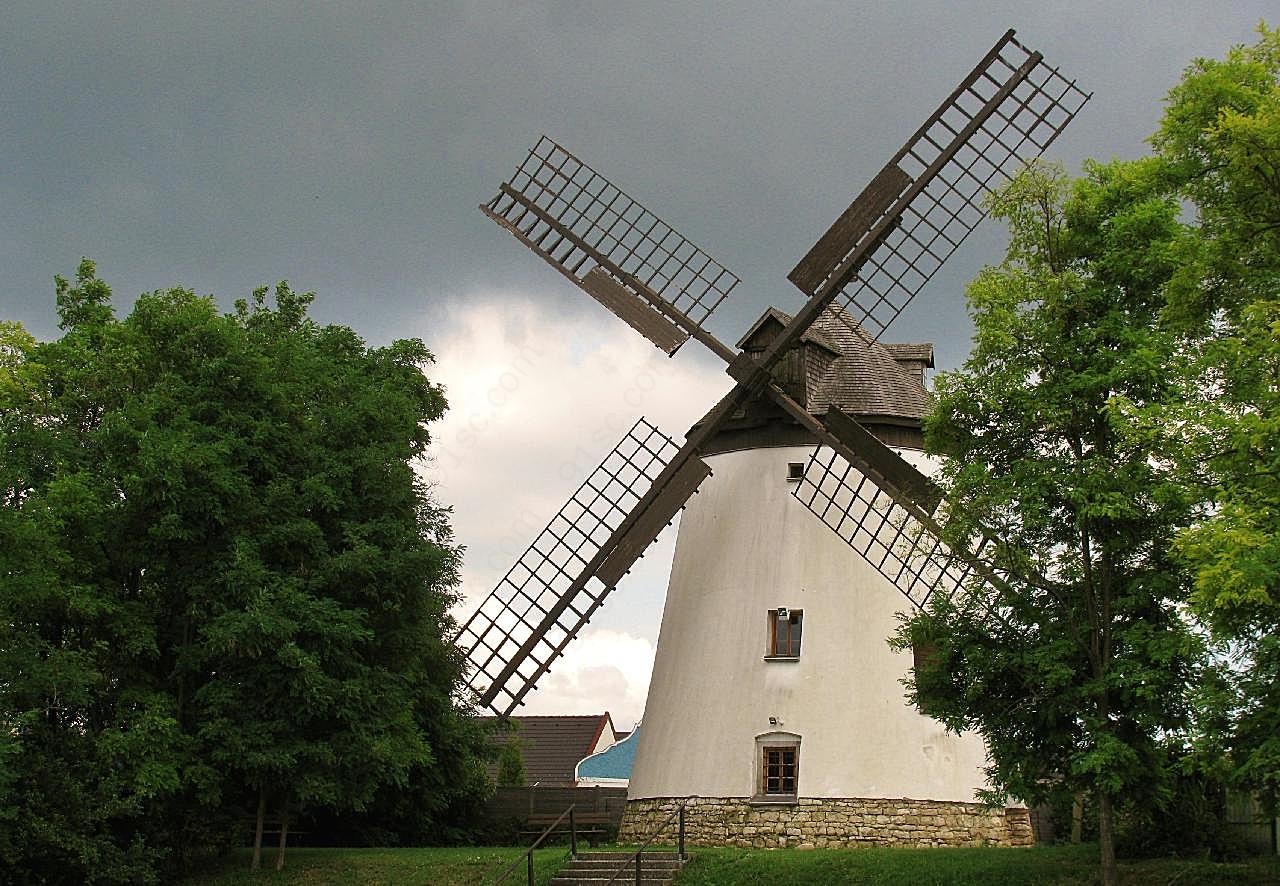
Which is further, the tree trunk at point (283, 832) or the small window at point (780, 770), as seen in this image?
the tree trunk at point (283, 832)

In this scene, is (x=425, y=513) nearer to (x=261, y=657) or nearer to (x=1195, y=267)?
(x=261, y=657)

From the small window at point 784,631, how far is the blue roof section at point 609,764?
3084 cm

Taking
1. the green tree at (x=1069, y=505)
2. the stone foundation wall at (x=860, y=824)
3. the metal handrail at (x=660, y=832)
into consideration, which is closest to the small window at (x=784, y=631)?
the stone foundation wall at (x=860, y=824)

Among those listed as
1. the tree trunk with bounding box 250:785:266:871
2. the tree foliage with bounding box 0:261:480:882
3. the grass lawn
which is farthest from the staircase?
the tree trunk with bounding box 250:785:266:871

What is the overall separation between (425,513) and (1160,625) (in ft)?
51.7

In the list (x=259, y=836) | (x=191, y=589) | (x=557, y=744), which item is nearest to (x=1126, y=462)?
(x=191, y=589)

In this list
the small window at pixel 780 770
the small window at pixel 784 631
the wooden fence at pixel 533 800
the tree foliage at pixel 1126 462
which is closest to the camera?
the tree foliage at pixel 1126 462

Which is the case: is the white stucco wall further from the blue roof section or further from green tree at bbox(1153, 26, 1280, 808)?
the blue roof section

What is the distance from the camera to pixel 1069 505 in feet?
62.6

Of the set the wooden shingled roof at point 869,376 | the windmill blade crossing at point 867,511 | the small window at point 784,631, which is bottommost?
the small window at point 784,631

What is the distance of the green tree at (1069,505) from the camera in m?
18.1

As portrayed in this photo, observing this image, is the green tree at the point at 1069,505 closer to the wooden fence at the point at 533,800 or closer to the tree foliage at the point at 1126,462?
the tree foliage at the point at 1126,462

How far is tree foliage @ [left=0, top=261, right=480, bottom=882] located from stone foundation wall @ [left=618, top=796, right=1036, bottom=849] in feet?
20.4

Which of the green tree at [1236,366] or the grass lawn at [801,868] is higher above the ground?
the green tree at [1236,366]
